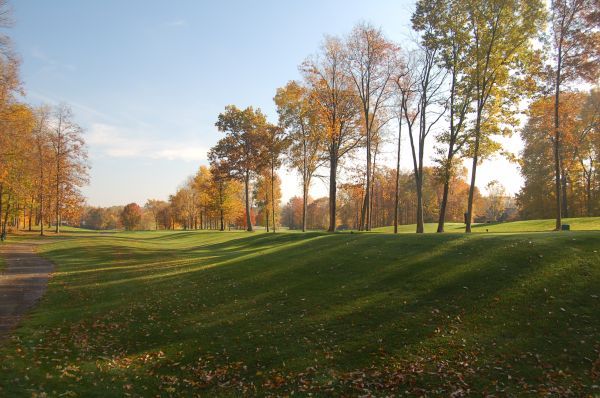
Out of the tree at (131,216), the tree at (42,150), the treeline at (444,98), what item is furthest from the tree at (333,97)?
the tree at (131,216)

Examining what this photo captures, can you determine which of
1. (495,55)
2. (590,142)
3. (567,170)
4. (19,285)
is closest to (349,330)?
(19,285)

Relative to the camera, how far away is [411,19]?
29.5 metres

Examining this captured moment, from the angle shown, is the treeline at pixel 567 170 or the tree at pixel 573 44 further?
the treeline at pixel 567 170

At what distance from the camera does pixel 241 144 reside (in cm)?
5506

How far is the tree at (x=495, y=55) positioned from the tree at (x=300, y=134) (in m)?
16.3

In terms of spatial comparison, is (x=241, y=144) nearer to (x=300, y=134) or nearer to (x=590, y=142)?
(x=300, y=134)

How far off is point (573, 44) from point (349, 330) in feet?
92.9

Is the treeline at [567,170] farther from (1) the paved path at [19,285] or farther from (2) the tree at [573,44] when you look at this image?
(1) the paved path at [19,285]

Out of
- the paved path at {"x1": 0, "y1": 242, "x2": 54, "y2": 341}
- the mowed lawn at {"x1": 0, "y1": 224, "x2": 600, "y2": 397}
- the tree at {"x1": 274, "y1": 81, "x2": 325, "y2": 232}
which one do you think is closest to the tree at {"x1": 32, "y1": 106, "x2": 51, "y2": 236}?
the paved path at {"x1": 0, "y1": 242, "x2": 54, "y2": 341}

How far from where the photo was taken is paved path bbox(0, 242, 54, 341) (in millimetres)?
13352

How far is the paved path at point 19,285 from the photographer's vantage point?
13352 mm

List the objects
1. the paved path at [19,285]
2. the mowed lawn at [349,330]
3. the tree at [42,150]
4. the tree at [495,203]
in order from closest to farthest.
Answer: the mowed lawn at [349,330] → the paved path at [19,285] → the tree at [42,150] → the tree at [495,203]

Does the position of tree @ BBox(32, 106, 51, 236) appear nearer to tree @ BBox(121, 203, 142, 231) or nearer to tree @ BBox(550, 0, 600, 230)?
tree @ BBox(550, 0, 600, 230)

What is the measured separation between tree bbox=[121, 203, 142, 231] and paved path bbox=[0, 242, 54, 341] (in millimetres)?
90868
